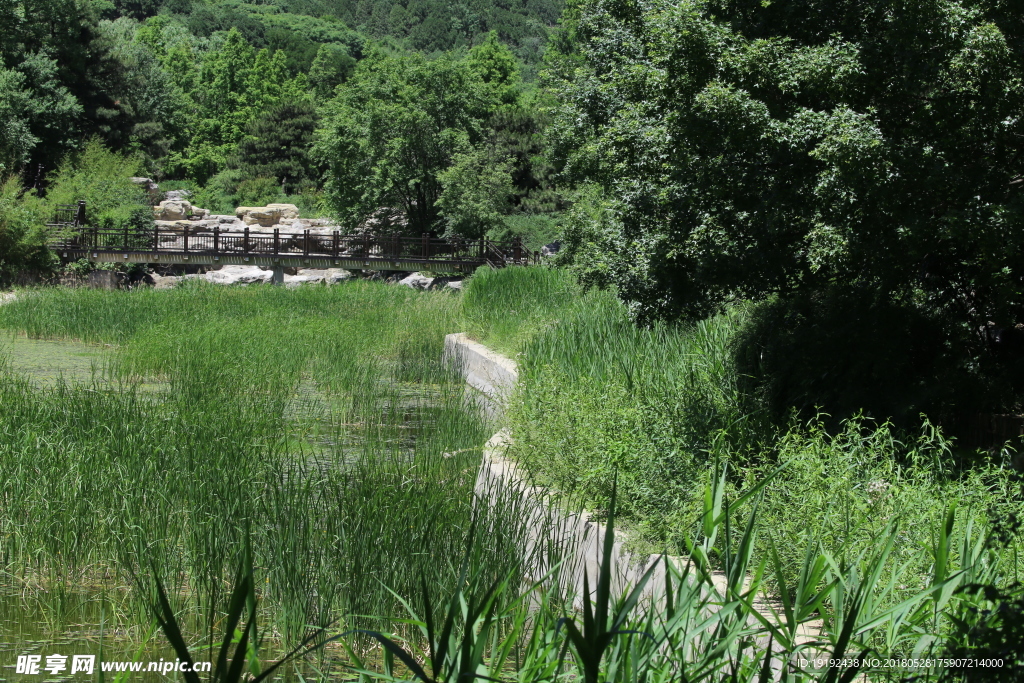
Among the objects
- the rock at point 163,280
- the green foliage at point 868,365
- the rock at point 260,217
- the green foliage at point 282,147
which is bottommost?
the rock at point 163,280

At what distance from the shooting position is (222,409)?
882 cm

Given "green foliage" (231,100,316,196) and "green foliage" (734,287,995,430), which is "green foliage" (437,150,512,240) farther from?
"green foliage" (734,287,995,430)

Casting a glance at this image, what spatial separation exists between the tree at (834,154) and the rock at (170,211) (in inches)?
1486

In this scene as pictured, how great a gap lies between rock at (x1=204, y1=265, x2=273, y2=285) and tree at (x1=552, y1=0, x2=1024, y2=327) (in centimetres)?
2651

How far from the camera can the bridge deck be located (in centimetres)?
3062

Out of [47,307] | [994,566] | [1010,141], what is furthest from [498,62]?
[994,566]

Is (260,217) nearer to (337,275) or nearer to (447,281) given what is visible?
(337,275)

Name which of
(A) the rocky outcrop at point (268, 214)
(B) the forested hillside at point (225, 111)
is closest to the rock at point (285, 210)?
(A) the rocky outcrop at point (268, 214)

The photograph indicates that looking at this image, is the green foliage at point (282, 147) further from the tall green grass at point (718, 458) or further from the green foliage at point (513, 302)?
the tall green grass at point (718, 458)

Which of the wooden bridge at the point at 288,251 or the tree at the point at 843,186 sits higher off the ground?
the tree at the point at 843,186

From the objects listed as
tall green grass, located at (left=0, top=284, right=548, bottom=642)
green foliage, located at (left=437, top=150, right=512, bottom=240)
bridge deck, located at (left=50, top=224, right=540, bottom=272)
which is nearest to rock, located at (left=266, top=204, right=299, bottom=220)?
bridge deck, located at (left=50, top=224, right=540, bottom=272)

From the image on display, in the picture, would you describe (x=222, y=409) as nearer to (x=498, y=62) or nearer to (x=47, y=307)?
(x=47, y=307)

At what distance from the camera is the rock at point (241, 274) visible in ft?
105

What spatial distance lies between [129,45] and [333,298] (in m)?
39.5
